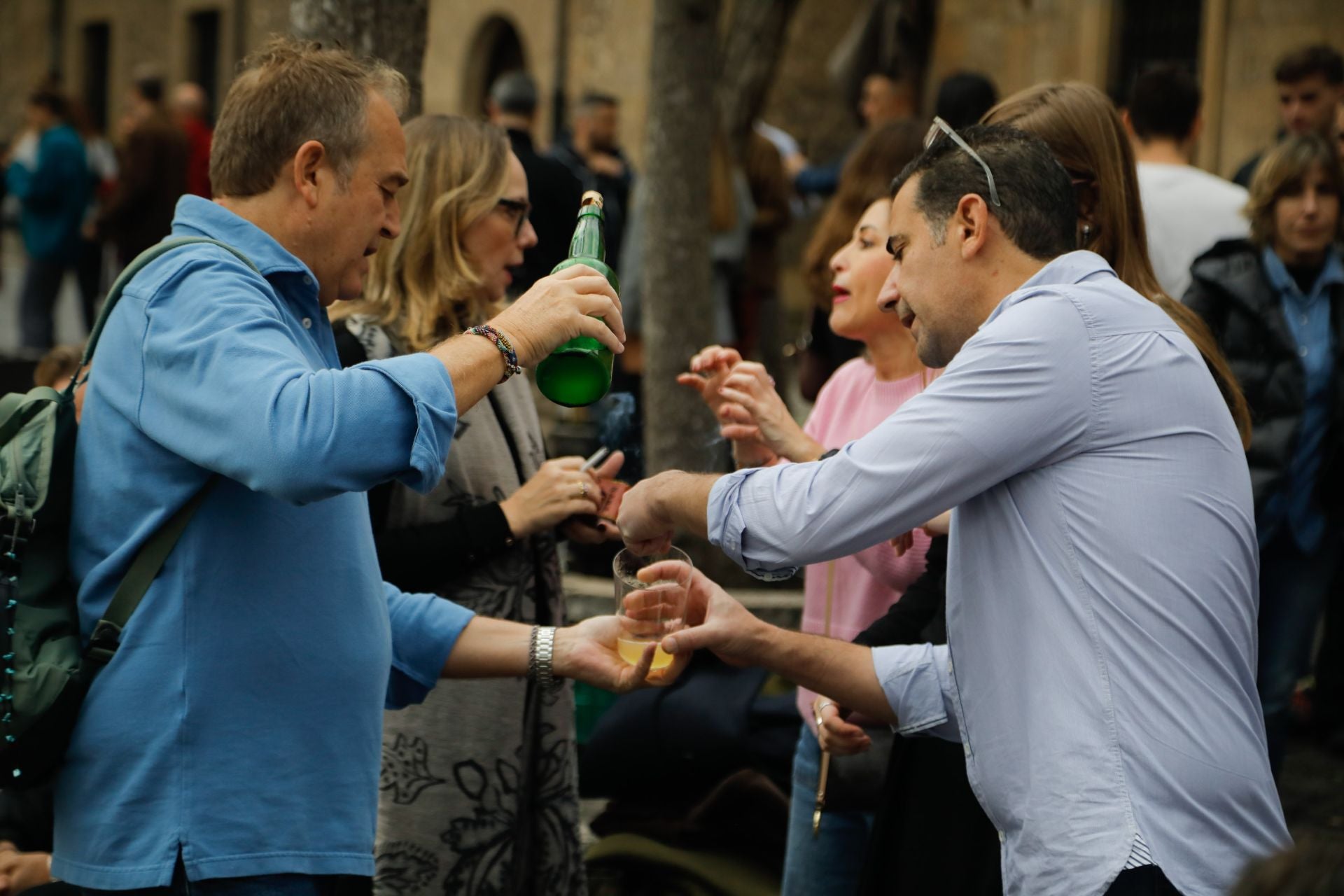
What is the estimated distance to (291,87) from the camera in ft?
7.79

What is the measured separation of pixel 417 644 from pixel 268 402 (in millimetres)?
913

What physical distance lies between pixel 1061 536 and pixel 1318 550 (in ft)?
10.1

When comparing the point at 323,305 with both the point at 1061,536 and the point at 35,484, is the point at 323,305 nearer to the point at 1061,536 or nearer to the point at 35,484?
the point at 35,484

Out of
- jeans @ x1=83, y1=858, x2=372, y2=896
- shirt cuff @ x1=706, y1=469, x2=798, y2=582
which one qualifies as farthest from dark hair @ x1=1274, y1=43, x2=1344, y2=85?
jeans @ x1=83, y1=858, x2=372, y2=896

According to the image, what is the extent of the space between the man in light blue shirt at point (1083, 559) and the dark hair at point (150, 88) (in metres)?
10.9

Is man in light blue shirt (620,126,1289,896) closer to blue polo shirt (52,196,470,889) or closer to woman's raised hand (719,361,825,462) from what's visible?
blue polo shirt (52,196,470,889)

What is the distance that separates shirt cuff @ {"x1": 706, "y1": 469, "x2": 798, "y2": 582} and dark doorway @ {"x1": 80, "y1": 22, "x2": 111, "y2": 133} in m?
31.5

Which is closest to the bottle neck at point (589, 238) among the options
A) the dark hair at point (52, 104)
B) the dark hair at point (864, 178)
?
the dark hair at point (864, 178)

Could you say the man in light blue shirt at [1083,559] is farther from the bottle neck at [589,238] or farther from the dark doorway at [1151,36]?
the dark doorway at [1151,36]

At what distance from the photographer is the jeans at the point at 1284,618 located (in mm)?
4848

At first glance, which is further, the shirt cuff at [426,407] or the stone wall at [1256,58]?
the stone wall at [1256,58]

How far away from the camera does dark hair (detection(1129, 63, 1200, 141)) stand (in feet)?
17.7

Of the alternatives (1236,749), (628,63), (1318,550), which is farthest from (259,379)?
(628,63)

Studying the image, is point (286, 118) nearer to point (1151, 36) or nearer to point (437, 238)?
point (437, 238)
